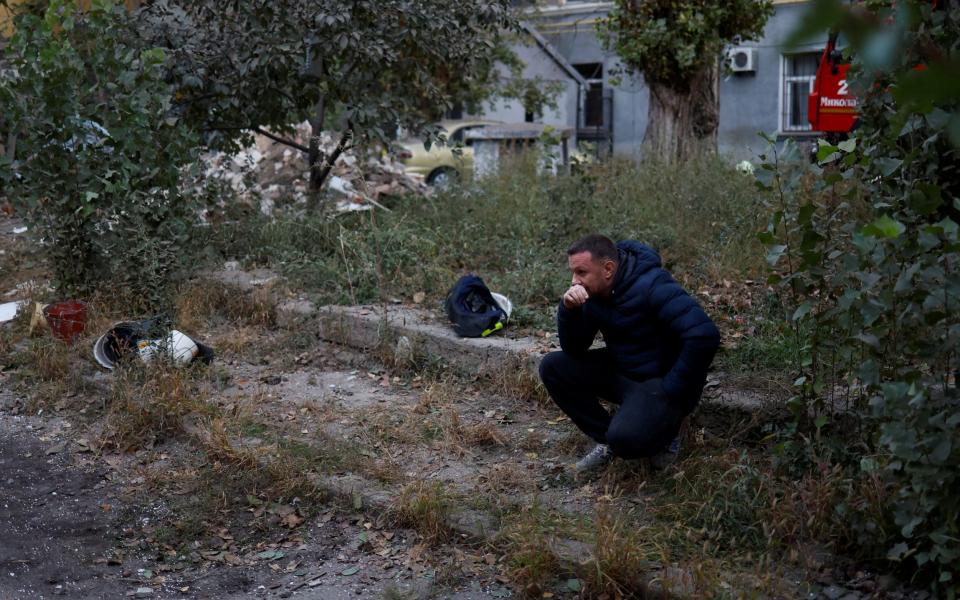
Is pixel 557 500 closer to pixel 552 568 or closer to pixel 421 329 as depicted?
pixel 552 568

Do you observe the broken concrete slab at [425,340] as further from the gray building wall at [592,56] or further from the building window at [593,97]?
the building window at [593,97]

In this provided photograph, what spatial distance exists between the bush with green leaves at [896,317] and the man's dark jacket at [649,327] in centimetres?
42

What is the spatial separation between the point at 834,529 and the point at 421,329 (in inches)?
129

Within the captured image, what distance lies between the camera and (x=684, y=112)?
37.9 feet

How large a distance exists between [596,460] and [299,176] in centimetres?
714

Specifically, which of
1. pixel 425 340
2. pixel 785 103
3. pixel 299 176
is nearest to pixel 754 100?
pixel 785 103

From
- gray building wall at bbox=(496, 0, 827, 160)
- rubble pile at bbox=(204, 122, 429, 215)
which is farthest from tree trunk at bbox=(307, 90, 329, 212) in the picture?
gray building wall at bbox=(496, 0, 827, 160)

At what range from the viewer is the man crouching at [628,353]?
436 cm

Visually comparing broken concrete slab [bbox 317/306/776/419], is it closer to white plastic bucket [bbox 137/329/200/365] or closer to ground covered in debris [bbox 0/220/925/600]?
ground covered in debris [bbox 0/220/925/600]

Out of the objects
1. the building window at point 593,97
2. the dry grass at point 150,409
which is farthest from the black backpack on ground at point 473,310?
the building window at point 593,97

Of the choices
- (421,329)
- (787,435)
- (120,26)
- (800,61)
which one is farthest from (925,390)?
(800,61)

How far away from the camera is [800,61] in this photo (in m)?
21.2

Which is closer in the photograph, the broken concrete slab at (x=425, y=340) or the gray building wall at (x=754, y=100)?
the broken concrete slab at (x=425, y=340)

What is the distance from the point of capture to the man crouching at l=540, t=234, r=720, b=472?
4.36 m
